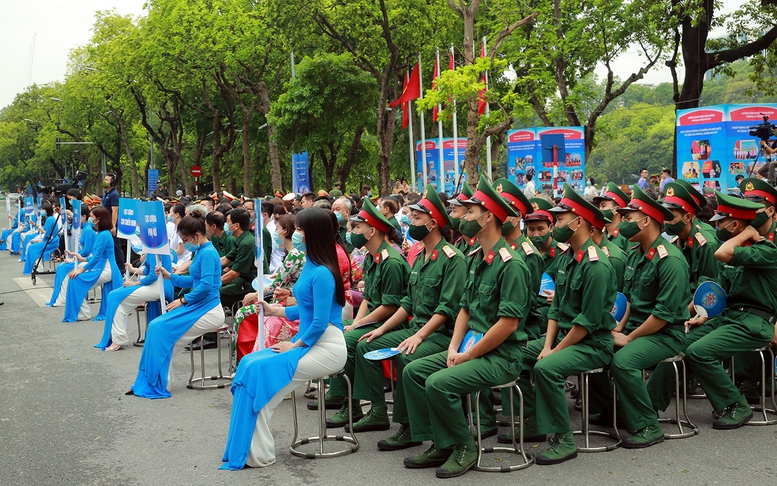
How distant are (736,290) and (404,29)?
2077 cm

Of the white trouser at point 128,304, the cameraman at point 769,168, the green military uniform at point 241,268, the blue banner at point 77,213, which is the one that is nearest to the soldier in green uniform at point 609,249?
the green military uniform at point 241,268

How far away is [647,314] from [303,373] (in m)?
2.83

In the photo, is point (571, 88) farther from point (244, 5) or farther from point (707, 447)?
point (707, 447)

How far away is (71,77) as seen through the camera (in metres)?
61.8

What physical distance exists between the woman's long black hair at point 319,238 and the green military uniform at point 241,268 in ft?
16.0

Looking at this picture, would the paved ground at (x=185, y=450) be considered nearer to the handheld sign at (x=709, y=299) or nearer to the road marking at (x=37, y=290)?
the handheld sign at (x=709, y=299)

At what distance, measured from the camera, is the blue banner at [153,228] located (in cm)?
924

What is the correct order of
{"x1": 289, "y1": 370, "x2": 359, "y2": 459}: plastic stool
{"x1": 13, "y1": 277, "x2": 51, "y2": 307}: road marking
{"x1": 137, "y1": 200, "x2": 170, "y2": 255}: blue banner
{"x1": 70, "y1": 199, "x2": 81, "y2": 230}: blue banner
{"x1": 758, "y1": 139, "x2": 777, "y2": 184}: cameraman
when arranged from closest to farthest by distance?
{"x1": 289, "y1": 370, "x2": 359, "y2": 459}: plastic stool
{"x1": 137, "y1": 200, "x2": 170, "y2": 255}: blue banner
{"x1": 758, "y1": 139, "x2": 777, "y2": 184}: cameraman
{"x1": 70, "y1": 199, "x2": 81, "y2": 230}: blue banner
{"x1": 13, "y1": 277, "x2": 51, "y2": 307}: road marking

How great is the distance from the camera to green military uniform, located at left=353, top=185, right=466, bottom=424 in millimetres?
6684

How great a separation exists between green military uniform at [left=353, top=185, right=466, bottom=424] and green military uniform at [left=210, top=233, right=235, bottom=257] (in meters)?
4.64

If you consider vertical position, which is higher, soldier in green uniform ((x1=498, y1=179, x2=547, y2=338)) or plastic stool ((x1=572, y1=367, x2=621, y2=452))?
soldier in green uniform ((x1=498, y1=179, x2=547, y2=338))

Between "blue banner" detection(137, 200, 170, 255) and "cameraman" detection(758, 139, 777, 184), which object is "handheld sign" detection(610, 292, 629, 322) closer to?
"blue banner" detection(137, 200, 170, 255)

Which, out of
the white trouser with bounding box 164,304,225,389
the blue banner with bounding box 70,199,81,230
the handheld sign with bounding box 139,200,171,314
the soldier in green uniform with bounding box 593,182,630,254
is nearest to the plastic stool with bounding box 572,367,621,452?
the soldier in green uniform with bounding box 593,182,630,254

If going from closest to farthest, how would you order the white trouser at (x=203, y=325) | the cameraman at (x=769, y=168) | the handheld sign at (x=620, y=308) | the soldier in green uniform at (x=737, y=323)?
1. the soldier in green uniform at (x=737, y=323)
2. the handheld sign at (x=620, y=308)
3. the white trouser at (x=203, y=325)
4. the cameraman at (x=769, y=168)
